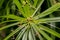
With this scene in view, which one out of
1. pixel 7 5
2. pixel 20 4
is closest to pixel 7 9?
pixel 7 5

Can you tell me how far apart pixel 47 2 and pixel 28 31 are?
0.33m

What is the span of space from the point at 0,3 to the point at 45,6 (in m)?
0.33

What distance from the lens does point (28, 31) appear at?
37.1 inches

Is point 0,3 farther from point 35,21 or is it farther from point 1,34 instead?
point 35,21

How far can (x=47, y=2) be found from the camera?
118 cm

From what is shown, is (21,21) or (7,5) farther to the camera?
(7,5)

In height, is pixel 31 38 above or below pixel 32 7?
below

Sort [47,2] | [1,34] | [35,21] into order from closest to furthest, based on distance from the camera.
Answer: [35,21] → [47,2] → [1,34]

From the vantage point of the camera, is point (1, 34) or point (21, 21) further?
point (1, 34)

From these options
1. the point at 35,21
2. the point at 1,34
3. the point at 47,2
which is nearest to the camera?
the point at 35,21

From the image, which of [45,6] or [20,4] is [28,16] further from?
[45,6]

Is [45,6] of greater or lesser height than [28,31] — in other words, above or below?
above

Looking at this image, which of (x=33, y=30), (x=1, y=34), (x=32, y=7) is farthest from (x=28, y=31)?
(x=1, y=34)

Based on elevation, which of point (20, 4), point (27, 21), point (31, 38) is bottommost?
point (31, 38)
